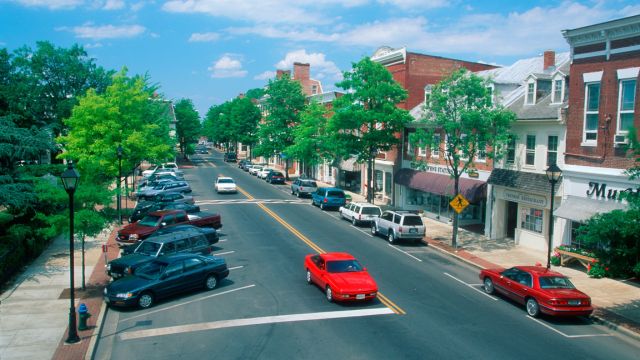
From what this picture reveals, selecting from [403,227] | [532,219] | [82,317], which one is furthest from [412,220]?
[82,317]

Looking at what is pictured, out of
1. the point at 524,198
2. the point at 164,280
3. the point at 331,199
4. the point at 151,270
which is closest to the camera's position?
the point at 164,280

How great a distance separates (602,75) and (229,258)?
61.0 ft

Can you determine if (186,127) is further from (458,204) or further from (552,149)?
(552,149)

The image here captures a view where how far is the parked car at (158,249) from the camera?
64.2 ft

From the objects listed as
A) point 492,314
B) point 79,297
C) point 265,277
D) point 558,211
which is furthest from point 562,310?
point 79,297

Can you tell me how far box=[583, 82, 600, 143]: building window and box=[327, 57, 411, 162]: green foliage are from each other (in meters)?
14.8

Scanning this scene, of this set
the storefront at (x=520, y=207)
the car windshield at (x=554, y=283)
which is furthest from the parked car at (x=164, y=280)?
the storefront at (x=520, y=207)

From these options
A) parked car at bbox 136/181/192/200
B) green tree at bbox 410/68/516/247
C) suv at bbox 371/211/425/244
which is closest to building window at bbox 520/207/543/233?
green tree at bbox 410/68/516/247

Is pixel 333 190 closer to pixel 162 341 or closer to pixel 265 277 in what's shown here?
pixel 265 277

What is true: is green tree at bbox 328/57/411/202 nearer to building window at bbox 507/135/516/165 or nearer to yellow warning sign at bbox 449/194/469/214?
building window at bbox 507/135/516/165

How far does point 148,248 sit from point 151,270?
355cm

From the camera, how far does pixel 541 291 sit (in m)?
16.7

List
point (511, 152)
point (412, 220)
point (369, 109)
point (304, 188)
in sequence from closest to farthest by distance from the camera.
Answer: point (412, 220), point (511, 152), point (369, 109), point (304, 188)

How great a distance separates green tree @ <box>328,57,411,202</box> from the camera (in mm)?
37328
